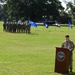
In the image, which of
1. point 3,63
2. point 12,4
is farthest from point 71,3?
point 3,63

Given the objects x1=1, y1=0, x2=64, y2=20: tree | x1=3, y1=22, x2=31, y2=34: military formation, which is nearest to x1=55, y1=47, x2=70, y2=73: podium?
x1=3, y1=22, x2=31, y2=34: military formation

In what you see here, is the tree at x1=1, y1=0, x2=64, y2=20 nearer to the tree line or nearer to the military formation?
→ the tree line

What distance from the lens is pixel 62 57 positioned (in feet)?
39.5

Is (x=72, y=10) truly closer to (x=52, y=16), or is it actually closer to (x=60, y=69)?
(x=52, y=16)

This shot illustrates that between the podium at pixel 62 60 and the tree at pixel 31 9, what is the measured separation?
87.2 metres

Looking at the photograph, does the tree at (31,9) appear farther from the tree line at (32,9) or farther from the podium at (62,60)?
the podium at (62,60)

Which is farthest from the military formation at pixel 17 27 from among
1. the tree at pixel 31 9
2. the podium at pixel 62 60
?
the tree at pixel 31 9

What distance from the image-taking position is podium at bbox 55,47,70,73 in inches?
472

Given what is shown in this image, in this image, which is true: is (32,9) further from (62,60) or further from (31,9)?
(62,60)

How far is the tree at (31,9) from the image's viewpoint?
99.9 m

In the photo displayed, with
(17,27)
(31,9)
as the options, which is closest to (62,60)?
(17,27)

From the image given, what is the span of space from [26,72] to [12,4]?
9055 cm

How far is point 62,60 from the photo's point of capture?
475 inches

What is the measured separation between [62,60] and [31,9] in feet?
290
